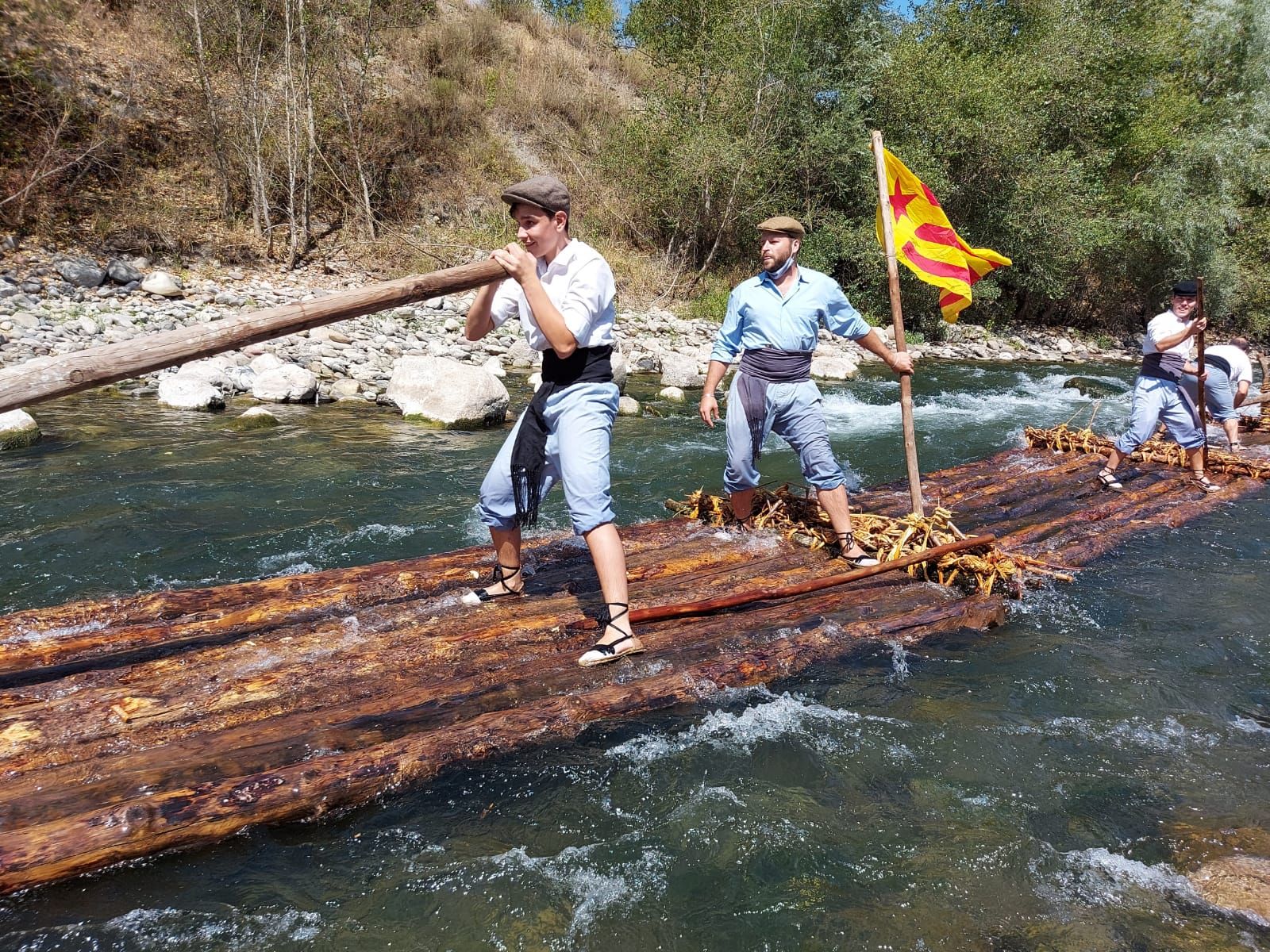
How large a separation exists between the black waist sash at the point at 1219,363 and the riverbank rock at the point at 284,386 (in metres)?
12.3

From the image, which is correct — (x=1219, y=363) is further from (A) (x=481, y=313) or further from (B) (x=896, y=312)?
(A) (x=481, y=313)

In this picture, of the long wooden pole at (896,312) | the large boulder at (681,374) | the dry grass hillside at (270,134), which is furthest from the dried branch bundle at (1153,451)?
the dry grass hillside at (270,134)

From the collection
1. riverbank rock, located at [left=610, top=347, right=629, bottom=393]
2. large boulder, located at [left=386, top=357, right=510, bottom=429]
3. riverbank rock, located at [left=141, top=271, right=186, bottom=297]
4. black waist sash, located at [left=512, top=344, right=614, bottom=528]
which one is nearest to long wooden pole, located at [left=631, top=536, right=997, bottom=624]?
black waist sash, located at [left=512, top=344, right=614, bottom=528]

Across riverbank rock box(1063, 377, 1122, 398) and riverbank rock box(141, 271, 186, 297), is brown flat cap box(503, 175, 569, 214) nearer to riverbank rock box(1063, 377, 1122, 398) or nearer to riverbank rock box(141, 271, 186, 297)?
riverbank rock box(141, 271, 186, 297)

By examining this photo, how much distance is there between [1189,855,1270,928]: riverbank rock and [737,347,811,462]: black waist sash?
3.35m

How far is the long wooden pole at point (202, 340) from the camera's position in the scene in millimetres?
2889

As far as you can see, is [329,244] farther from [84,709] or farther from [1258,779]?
[1258,779]

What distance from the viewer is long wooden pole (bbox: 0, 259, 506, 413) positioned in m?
2.89

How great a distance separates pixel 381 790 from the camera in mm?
3051

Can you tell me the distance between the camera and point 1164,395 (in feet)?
26.1

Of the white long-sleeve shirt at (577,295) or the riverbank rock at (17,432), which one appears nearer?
the white long-sleeve shirt at (577,295)

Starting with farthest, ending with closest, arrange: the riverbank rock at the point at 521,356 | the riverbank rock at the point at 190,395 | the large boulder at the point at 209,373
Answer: the riverbank rock at the point at 521,356 → the large boulder at the point at 209,373 → the riverbank rock at the point at 190,395

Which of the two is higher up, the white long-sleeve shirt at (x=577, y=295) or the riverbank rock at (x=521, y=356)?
the white long-sleeve shirt at (x=577, y=295)

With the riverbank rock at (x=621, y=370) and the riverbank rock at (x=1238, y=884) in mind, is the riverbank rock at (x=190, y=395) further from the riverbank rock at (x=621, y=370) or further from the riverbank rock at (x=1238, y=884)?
the riverbank rock at (x=1238, y=884)
